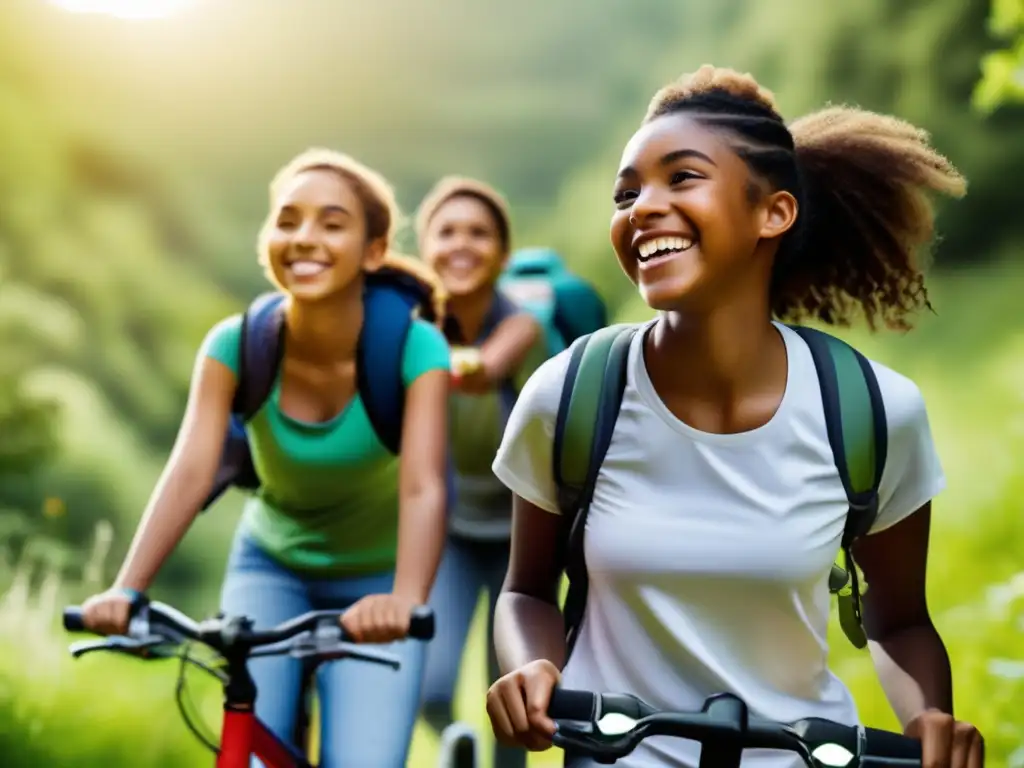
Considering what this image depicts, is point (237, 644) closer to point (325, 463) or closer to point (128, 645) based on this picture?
point (128, 645)

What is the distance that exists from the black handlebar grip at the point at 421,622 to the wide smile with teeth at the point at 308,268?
73cm

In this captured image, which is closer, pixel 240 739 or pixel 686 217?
pixel 686 217

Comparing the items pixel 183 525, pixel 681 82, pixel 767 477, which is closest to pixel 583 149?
pixel 183 525

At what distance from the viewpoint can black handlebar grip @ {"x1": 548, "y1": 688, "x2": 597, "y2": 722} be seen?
1242 mm

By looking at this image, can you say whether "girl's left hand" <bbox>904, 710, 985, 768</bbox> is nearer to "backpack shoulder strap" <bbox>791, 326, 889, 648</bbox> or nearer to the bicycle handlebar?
"backpack shoulder strap" <bbox>791, 326, 889, 648</bbox>

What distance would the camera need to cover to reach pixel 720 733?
121 cm

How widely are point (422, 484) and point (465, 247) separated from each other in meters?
1.00

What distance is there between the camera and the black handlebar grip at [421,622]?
203 centimetres

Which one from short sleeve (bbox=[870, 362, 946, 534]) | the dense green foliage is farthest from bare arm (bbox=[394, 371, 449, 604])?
the dense green foliage

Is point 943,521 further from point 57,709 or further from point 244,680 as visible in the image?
point 57,709

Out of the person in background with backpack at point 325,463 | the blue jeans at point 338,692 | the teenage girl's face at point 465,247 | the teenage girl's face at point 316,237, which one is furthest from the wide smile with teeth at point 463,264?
the blue jeans at point 338,692

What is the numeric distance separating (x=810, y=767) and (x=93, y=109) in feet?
11.8

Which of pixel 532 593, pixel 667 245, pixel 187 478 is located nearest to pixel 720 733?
pixel 532 593

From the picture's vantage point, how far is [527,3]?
4.08m
